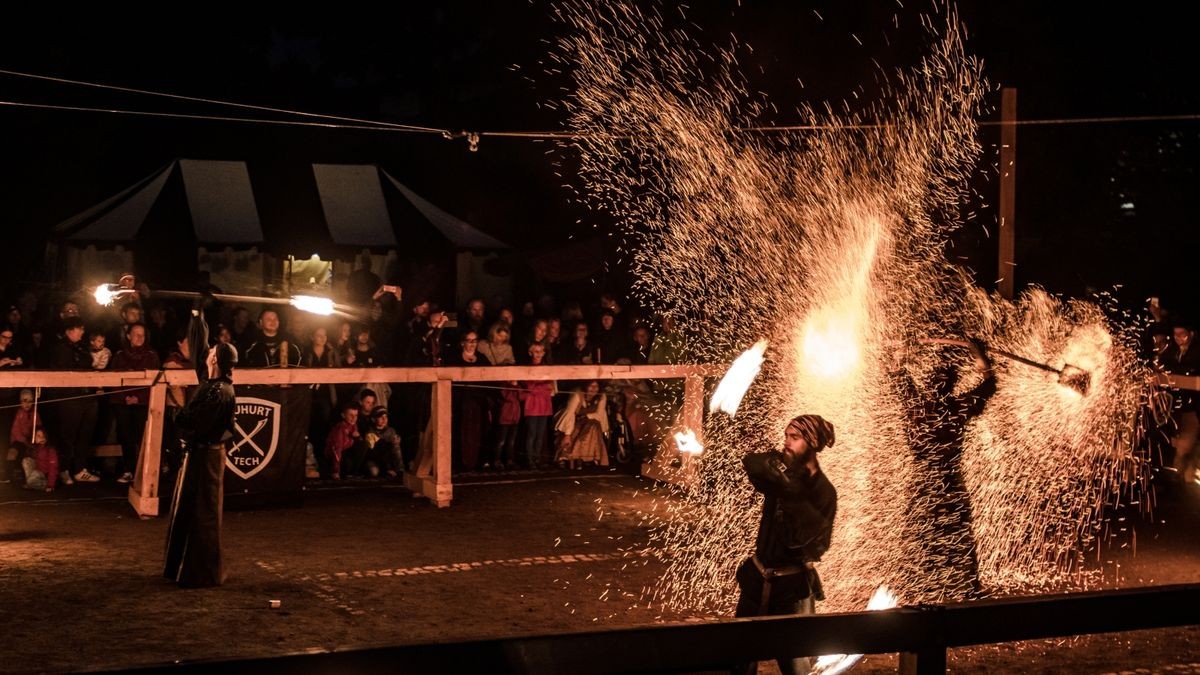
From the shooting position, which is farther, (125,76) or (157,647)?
(125,76)

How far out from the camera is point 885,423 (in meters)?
10.4

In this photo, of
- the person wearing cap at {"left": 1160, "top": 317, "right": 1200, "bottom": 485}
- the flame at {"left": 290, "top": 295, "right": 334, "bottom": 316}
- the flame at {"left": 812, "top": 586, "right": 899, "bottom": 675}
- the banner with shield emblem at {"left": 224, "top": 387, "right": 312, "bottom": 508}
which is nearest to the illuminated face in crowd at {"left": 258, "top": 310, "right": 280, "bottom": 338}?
the banner with shield emblem at {"left": 224, "top": 387, "right": 312, "bottom": 508}

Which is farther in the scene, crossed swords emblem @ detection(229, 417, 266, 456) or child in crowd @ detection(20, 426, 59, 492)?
child in crowd @ detection(20, 426, 59, 492)

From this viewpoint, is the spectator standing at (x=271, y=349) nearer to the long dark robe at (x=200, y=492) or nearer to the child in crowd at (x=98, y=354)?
the child in crowd at (x=98, y=354)

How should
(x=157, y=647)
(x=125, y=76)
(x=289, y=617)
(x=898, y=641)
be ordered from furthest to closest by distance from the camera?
(x=125, y=76) → (x=289, y=617) → (x=157, y=647) → (x=898, y=641)

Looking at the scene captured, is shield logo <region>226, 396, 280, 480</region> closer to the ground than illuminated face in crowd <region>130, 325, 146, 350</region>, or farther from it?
closer to the ground

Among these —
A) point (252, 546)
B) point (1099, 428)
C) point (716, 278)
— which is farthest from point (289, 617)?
point (716, 278)

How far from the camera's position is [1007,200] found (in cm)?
1363

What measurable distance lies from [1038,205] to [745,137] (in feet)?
38.2

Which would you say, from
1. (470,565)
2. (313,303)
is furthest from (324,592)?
(313,303)

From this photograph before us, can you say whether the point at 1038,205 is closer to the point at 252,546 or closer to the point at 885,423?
the point at 885,423

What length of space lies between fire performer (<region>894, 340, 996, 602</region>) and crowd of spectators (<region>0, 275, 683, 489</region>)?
21.2 ft

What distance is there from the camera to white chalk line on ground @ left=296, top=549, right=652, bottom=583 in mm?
9680

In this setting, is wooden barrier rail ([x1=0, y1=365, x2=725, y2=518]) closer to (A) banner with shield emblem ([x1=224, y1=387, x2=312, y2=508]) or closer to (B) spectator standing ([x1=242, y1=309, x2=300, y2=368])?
(A) banner with shield emblem ([x1=224, y1=387, x2=312, y2=508])
